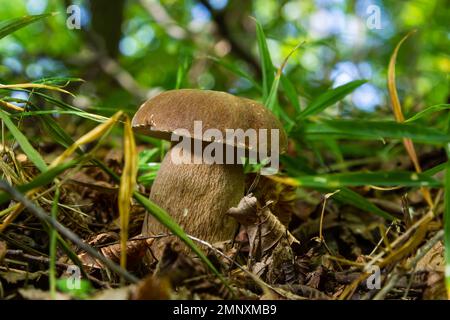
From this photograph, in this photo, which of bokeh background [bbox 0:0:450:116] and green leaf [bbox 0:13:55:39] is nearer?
green leaf [bbox 0:13:55:39]

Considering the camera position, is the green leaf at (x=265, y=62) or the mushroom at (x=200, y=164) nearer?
the mushroom at (x=200, y=164)

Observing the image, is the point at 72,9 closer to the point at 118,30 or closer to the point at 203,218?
the point at 203,218

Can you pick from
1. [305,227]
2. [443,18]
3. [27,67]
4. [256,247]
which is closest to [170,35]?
[27,67]

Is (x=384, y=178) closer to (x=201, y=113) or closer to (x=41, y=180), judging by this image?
(x=201, y=113)

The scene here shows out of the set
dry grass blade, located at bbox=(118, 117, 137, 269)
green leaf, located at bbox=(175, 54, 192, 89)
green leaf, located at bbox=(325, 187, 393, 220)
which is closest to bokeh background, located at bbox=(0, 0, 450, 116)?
green leaf, located at bbox=(175, 54, 192, 89)

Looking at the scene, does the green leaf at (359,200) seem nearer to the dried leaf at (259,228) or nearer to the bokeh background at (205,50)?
the dried leaf at (259,228)

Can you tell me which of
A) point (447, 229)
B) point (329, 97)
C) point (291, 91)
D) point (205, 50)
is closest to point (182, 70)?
point (291, 91)

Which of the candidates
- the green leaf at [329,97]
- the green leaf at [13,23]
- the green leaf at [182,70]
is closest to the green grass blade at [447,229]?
the green leaf at [329,97]

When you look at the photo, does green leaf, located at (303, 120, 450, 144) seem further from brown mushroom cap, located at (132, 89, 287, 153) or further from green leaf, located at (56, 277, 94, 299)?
green leaf, located at (56, 277, 94, 299)
